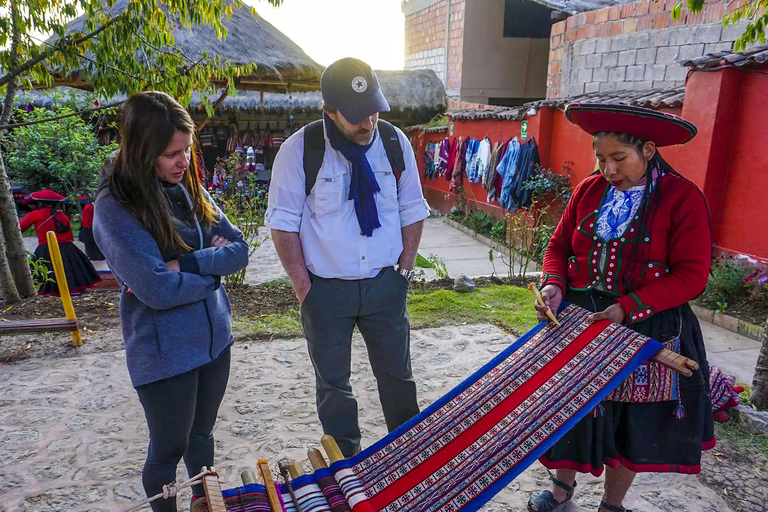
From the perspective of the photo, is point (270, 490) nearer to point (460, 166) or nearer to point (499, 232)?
point (499, 232)

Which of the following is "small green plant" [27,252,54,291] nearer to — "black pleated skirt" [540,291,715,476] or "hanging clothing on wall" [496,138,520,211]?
"black pleated skirt" [540,291,715,476]

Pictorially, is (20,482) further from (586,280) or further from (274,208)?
(586,280)

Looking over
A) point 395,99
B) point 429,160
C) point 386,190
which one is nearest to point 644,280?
point 386,190

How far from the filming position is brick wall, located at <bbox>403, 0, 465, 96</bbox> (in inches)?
547

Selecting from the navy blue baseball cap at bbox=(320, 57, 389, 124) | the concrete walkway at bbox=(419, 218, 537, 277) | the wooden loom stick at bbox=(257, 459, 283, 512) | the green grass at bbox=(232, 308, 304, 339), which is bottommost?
the concrete walkway at bbox=(419, 218, 537, 277)

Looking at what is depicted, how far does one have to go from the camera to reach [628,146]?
1.95 m

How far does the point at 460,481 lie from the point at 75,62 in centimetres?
399

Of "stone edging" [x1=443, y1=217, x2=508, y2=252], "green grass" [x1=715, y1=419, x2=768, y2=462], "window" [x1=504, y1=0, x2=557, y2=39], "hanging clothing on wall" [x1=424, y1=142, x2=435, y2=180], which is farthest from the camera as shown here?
"window" [x1=504, y1=0, x2=557, y2=39]

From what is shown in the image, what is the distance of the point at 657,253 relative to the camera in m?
1.98

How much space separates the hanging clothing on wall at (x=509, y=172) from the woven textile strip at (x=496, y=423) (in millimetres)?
6788

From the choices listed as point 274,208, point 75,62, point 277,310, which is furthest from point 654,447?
point 75,62

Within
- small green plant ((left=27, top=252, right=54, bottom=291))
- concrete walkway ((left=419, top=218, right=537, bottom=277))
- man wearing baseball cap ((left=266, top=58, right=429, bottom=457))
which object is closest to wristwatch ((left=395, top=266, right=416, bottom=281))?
man wearing baseball cap ((left=266, top=58, right=429, bottom=457))

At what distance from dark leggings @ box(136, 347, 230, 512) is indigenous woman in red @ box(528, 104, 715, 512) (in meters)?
1.35

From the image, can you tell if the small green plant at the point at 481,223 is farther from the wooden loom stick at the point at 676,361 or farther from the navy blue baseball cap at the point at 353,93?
the wooden loom stick at the point at 676,361
